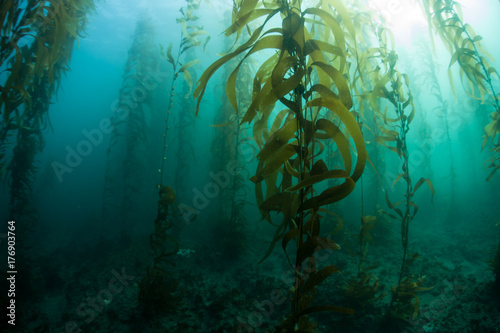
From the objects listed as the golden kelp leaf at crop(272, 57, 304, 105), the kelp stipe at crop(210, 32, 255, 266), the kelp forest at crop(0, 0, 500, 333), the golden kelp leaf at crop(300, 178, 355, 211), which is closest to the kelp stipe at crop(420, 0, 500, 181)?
the kelp forest at crop(0, 0, 500, 333)

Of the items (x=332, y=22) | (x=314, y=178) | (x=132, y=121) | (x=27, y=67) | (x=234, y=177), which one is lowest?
(x=314, y=178)

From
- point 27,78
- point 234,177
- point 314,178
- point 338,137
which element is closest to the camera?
point 314,178

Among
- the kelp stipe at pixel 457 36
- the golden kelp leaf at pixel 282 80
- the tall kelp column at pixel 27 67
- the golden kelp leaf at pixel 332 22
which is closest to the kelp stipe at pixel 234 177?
the tall kelp column at pixel 27 67

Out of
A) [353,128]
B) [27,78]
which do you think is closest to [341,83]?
[353,128]

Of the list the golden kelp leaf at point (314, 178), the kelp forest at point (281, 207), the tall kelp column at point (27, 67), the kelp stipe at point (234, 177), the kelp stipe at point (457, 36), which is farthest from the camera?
the kelp stipe at point (234, 177)

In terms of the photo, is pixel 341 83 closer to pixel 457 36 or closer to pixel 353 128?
pixel 353 128

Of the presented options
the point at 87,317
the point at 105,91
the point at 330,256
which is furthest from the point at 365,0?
the point at 105,91

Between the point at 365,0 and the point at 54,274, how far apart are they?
8.91 meters

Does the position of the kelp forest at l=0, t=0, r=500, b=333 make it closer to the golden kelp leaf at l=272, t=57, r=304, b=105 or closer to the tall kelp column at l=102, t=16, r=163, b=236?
the golden kelp leaf at l=272, t=57, r=304, b=105

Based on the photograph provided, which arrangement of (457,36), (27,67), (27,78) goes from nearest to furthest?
1. (457,36)
2. (27,78)
3. (27,67)

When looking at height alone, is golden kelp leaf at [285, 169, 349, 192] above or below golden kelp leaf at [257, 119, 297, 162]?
below

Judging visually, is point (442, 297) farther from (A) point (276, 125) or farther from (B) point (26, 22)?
(B) point (26, 22)

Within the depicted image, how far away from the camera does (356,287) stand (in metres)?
3.53

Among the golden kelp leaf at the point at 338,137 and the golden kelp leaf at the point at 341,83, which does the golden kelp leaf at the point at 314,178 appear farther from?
the golden kelp leaf at the point at 341,83
